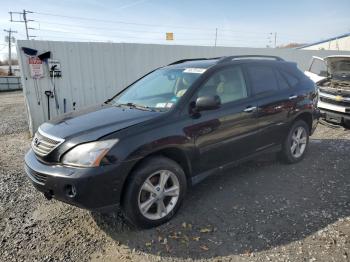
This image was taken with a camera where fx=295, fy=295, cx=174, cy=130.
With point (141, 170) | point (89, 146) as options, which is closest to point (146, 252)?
point (141, 170)

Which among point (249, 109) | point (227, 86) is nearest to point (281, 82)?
point (249, 109)

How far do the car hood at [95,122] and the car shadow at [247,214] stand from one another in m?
1.10

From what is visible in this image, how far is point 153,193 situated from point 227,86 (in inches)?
67.6

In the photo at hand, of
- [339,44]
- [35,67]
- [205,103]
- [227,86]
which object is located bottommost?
[205,103]

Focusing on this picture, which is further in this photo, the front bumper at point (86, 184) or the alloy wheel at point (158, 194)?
the alloy wheel at point (158, 194)

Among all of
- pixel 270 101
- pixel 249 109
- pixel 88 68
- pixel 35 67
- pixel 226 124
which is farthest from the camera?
pixel 88 68

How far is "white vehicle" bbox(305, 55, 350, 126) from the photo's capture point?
6858mm

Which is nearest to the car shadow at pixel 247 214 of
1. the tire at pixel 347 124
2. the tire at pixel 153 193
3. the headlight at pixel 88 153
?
the tire at pixel 153 193

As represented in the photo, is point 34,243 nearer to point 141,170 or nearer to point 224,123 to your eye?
point 141,170

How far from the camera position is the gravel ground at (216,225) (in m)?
2.81

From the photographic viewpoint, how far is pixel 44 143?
3.06m

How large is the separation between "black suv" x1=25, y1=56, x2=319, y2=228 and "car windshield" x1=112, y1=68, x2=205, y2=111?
0.06 feet

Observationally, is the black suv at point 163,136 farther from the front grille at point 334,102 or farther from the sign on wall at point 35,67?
the sign on wall at point 35,67

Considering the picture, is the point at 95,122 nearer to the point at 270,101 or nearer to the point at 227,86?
the point at 227,86
